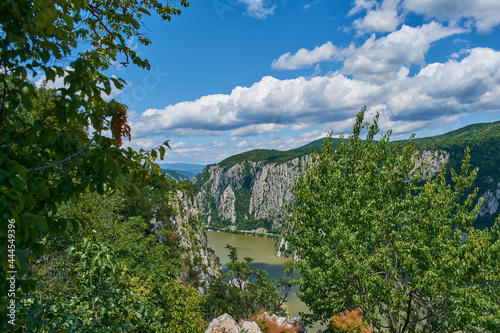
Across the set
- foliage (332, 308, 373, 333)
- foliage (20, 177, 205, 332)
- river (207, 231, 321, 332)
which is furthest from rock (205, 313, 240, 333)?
river (207, 231, 321, 332)

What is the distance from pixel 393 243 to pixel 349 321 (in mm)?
4412

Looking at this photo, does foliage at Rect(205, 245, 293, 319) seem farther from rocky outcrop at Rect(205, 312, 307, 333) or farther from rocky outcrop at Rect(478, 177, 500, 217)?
rocky outcrop at Rect(478, 177, 500, 217)

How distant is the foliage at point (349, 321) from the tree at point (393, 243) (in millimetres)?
713

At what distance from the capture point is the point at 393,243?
10.8 m

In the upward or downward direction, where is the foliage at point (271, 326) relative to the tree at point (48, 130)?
downward

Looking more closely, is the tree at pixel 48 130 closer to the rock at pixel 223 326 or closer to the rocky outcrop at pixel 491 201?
the rock at pixel 223 326

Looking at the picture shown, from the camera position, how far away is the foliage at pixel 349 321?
11.8 metres

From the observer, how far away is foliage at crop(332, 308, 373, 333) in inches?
465

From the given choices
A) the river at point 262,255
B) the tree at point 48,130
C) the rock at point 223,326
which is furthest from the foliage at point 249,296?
the river at point 262,255

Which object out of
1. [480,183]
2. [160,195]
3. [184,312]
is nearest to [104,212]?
[184,312]

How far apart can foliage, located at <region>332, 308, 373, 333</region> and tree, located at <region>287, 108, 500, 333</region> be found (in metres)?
0.71

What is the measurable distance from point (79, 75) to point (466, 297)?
9.97 meters

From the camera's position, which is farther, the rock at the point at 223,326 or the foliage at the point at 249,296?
the foliage at the point at 249,296

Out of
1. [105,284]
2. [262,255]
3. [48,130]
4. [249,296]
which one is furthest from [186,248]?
[262,255]
